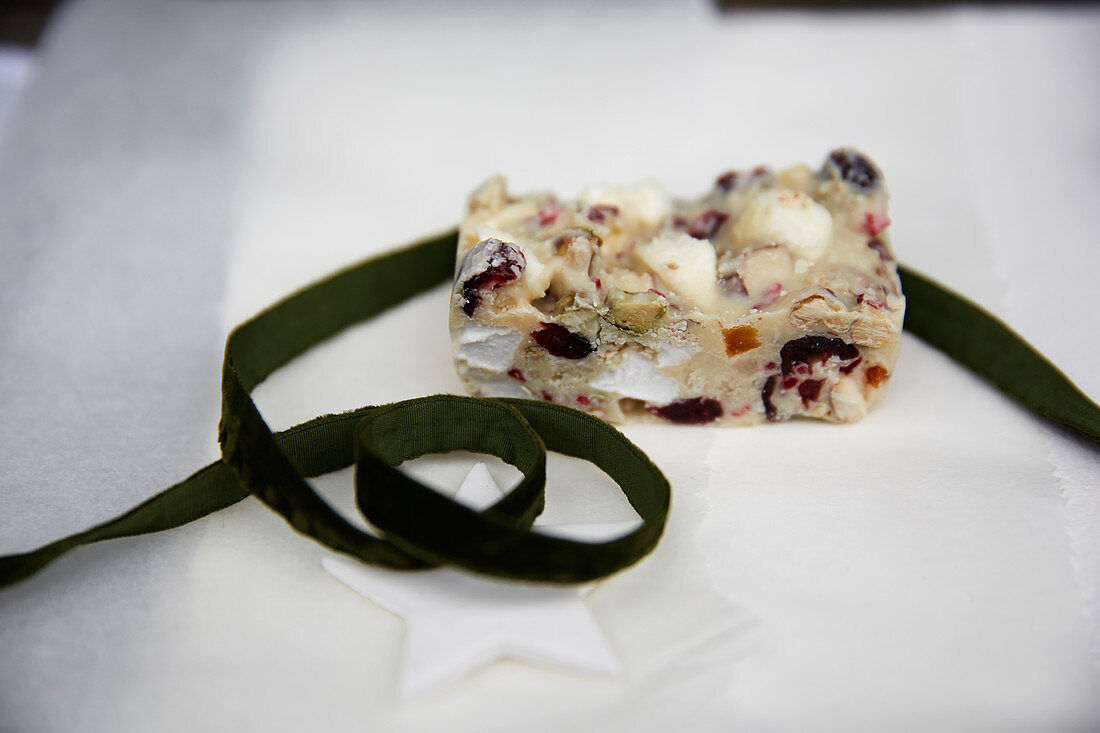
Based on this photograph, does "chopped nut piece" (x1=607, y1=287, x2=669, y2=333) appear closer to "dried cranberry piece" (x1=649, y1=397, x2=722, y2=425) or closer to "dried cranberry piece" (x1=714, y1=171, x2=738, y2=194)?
"dried cranberry piece" (x1=649, y1=397, x2=722, y2=425)

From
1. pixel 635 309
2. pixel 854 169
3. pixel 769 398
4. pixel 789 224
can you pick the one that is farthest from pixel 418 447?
pixel 854 169

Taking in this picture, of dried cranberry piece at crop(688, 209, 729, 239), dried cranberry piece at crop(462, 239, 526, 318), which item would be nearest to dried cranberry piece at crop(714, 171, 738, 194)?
dried cranberry piece at crop(688, 209, 729, 239)

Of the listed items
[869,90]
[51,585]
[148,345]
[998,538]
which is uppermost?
[869,90]

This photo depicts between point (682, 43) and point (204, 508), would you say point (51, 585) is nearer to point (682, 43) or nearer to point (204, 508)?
point (204, 508)

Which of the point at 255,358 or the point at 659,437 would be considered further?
the point at 255,358

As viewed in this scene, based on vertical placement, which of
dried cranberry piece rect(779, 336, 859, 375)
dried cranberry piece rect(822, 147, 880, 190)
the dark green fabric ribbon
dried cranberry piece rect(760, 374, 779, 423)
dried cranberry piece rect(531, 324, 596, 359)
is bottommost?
the dark green fabric ribbon

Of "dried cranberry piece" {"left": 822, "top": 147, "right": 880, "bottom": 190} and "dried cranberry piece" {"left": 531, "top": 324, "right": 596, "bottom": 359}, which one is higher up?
"dried cranberry piece" {"left": 822, "top": 147, "right": 880, "bottom": 190}

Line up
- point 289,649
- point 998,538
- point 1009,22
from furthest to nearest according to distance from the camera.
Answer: point 1009,22
point 998,538
point 289,649

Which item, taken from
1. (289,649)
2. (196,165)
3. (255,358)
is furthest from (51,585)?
(196,165)
